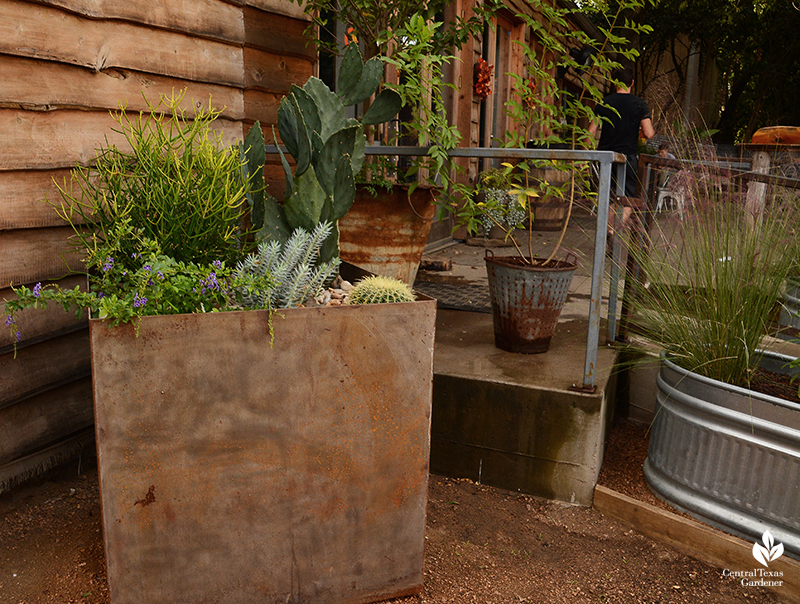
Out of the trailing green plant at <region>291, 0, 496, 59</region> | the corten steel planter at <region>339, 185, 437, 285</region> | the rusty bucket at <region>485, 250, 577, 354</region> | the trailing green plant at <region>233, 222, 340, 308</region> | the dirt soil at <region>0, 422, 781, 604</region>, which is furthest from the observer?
the corten steel planter at <region>339, 185, 437, 285</region>

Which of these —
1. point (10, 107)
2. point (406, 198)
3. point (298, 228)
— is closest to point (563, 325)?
point (406, 198)

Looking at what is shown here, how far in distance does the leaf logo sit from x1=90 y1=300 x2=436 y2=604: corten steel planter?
1033mm

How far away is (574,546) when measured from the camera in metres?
2.08

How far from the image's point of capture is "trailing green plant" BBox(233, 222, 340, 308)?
1.56m

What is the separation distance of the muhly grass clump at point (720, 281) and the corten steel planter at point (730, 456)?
0.13 metres

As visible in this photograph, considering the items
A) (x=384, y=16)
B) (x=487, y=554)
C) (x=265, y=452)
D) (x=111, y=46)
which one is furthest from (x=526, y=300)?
(x=111, y=46)

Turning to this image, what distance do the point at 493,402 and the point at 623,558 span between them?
673mm

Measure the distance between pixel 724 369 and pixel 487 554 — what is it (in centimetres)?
100

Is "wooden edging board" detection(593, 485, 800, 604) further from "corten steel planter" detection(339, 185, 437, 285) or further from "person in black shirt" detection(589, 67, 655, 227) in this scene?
"person in black shirt" detection(589, 67, 655, 227)

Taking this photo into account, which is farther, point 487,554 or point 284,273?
point 487,554

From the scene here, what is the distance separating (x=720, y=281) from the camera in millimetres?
2152

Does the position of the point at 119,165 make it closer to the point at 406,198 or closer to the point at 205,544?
the point at 205,544

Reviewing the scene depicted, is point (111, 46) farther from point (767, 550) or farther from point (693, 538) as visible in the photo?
point (767, 550)

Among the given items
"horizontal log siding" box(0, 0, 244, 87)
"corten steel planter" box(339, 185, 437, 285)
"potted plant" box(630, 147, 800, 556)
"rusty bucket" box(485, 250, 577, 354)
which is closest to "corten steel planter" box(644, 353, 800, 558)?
"potted plant" box(630, 147, 800, 556)
